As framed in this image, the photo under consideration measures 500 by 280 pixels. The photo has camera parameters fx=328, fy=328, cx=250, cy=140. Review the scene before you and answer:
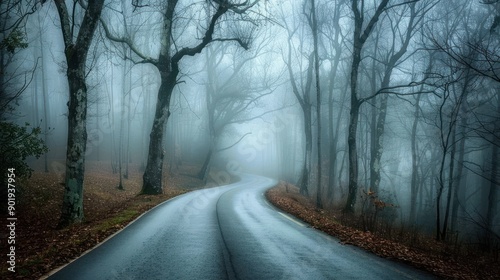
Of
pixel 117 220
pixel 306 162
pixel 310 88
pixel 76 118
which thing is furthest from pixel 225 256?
pixel 310 88

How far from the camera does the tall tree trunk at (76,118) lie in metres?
10.1

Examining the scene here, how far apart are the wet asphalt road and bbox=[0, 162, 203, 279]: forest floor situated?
0.42 m

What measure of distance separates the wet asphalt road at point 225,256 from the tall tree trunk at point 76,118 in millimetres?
2097

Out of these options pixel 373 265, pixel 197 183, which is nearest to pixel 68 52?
pixel 373 265

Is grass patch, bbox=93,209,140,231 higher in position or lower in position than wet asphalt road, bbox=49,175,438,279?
lower

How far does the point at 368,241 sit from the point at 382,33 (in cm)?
1950

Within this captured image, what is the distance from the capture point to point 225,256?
21.5 feet

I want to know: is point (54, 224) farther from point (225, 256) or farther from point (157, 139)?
point (157, 139)

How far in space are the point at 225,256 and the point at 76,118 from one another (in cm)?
681

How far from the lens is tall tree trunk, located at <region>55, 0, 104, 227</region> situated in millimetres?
10117

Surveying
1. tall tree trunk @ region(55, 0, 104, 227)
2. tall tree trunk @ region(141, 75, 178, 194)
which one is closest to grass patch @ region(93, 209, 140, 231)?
tall tree trunk @ region(55, 0, 104, 227)

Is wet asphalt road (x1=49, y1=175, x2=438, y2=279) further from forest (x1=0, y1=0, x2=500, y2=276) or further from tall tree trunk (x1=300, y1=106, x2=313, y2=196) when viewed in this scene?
tall tree trunk (x1=300, y1=106, x2=313, y2=196)

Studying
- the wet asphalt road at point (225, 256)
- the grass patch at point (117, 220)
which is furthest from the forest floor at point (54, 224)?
the wet asphalt road at point (225, 256)

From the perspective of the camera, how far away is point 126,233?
8.66 m
